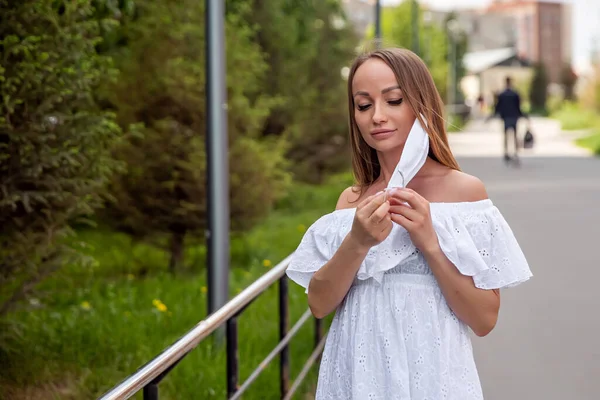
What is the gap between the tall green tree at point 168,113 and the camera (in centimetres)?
869

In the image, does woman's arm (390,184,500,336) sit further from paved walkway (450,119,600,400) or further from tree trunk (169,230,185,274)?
tree trunk (169,230,185,274)

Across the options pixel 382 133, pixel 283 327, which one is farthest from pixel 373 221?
pixel 283 327

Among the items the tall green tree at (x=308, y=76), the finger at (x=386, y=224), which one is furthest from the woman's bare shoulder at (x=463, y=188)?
the tall green tree at (x=308, y=76)

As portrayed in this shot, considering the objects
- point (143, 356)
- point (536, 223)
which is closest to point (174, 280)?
point (143, 356)

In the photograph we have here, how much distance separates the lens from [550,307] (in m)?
8.26

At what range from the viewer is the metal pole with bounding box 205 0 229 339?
611 cm

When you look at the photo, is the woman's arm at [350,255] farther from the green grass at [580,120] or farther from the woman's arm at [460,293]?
the green grass at [580,120]

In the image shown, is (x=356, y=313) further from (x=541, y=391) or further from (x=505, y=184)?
(x=505, y=184)

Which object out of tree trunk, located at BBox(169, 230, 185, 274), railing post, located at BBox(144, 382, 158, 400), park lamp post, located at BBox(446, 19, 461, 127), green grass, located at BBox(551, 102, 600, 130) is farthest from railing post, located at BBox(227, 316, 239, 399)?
park lamp post, located at BBox(446, 19, 461, 127)

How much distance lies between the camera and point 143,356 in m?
5.68

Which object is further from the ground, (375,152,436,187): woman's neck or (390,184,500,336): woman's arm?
(375,152,436,187): woman's neck

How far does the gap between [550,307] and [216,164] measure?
10.9ft

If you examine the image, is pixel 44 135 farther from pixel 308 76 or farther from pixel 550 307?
pixel 308 76

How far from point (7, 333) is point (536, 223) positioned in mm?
9173
